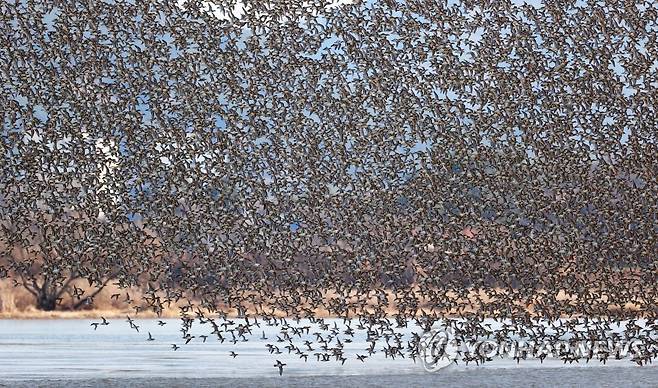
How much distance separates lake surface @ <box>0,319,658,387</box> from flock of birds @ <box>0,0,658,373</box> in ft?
1.62

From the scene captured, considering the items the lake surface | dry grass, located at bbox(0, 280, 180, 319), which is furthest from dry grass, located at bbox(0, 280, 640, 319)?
the lake surface

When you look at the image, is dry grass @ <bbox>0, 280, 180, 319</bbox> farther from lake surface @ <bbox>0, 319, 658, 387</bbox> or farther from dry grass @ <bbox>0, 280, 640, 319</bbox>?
lake surface @ <bbox>0, 319, 658, 387</bbox>

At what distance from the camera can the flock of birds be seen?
38.1 feet

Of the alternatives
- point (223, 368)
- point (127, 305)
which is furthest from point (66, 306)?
point (223, 368)

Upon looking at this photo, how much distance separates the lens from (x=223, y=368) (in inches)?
414

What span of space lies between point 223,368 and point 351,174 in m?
2.40

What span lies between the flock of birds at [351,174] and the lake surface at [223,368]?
494 mm

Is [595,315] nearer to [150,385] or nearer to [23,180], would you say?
[150,385]

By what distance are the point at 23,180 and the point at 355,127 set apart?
341cm

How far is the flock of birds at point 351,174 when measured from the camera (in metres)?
11.6

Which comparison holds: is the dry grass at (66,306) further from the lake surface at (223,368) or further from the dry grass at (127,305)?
the lake surface at (223,368)

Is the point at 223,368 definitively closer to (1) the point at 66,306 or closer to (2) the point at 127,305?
(2) the point at 127,305

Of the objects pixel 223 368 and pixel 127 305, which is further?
pixel 127 305

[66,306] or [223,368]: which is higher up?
[66,306]
